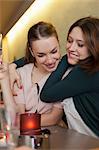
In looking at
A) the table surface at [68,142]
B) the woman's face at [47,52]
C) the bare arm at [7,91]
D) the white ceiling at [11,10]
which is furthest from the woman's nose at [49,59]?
the white ceiling at [11,10]

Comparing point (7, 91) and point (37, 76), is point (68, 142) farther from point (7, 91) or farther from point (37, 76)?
point (37, 76)

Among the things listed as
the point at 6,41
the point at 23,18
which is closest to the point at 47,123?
the point at 23,18

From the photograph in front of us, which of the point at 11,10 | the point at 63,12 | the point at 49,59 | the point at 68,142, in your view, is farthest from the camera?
the point at 11,10

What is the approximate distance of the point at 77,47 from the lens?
4.69ft

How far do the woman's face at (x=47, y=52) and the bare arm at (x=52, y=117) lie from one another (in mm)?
226

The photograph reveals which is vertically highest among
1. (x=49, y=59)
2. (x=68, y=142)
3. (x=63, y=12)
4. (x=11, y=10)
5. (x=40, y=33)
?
(x=11, y=10)

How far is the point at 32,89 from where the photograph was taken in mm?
1604

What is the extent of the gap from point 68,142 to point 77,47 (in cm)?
48

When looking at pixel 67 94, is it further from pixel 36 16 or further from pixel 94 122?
pixel 36 16

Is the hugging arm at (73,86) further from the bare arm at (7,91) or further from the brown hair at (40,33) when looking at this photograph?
the brown hair at (40,33)

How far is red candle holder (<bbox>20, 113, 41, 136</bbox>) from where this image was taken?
1.10m

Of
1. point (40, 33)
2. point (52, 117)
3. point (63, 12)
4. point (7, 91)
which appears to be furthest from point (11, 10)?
point (52, 117)

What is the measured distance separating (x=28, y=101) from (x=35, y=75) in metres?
Answer: 0.16

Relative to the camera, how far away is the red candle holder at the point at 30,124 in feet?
3.60
